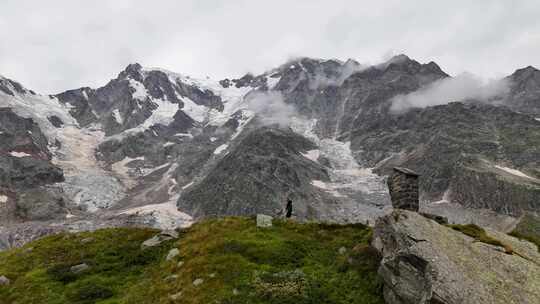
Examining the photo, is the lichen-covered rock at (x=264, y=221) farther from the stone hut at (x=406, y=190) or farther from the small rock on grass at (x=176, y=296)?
the small rock on grass at (x=176, y=296)

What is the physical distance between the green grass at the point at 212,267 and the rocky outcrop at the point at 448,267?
2358 mm

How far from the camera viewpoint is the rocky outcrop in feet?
67.6

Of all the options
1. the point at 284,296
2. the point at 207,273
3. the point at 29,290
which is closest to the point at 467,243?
the point at 284,296

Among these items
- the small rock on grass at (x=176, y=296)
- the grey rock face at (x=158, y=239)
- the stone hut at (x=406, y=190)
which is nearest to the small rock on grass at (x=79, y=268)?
the grey rock face at (x=158, y=239)

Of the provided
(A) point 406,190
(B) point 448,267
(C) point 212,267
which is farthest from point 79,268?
(B) point 448,267

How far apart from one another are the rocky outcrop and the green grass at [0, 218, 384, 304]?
7.74 ft

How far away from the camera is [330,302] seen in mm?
25203

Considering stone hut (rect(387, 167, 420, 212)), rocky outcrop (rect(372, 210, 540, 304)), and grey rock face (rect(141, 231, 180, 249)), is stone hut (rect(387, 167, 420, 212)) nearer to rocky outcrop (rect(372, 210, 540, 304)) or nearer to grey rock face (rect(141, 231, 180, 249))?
rocky outcrop (rect(372, 210, 540, 304))

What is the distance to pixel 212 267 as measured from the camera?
29531mm

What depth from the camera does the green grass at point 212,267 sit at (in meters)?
26.3

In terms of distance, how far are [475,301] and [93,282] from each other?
79.6 feet

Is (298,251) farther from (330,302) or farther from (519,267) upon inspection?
(519,267)

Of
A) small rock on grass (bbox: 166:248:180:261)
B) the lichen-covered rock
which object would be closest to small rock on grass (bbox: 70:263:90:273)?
small rock on grass (bbox: 166:248:180:261)

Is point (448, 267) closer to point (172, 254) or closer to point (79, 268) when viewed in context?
point (172, 254)
